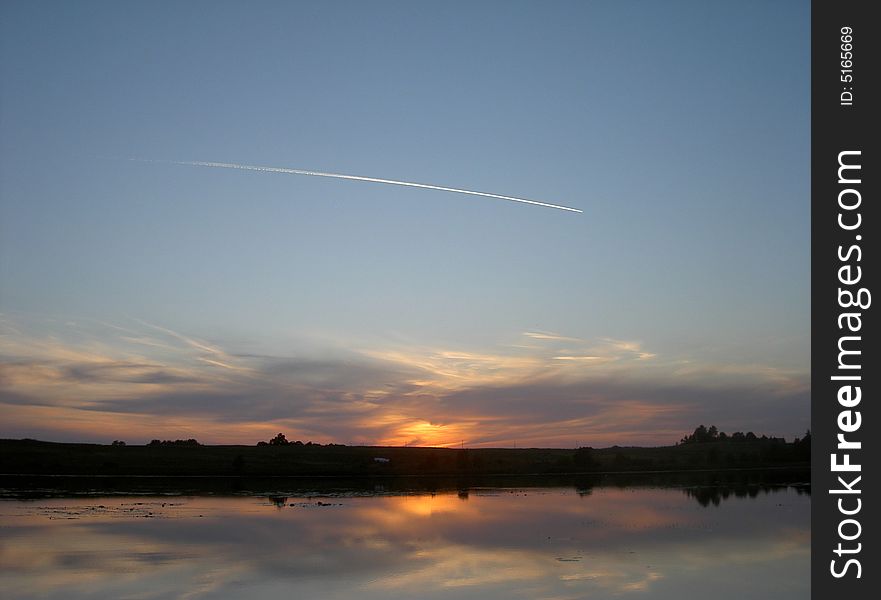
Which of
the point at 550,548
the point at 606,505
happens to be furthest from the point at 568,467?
the point at 550,548

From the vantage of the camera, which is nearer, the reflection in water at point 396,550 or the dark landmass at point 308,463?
the reflection in water at point 396,550

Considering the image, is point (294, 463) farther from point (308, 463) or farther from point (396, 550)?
point (396, 550)

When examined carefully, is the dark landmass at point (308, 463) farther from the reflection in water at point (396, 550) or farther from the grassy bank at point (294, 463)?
the reflection in water at point (396, 550)

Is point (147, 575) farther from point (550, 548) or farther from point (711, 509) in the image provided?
point (711, 509)

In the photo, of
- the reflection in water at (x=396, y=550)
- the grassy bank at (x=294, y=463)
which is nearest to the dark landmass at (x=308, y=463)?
the grassy bank at (x=294, y=463)

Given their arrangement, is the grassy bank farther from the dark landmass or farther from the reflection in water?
the reflection in water

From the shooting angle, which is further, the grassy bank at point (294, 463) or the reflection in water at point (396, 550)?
the grassy bank at point (294, 463)

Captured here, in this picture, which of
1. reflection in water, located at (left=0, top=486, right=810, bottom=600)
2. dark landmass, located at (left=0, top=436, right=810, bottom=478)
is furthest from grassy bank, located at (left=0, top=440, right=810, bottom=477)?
reflection in water, located at (left=0, top=486, right=810, bottom=600)

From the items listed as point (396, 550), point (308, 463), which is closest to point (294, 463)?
point (308, 463)

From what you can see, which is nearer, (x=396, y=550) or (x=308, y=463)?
(x=396, y=550)

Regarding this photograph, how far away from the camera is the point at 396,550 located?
2889 centimetres

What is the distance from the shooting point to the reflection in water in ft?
74.3

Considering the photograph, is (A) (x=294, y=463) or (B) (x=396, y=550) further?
(A) (x=294, y=463)

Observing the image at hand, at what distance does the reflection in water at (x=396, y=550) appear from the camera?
22.7m
